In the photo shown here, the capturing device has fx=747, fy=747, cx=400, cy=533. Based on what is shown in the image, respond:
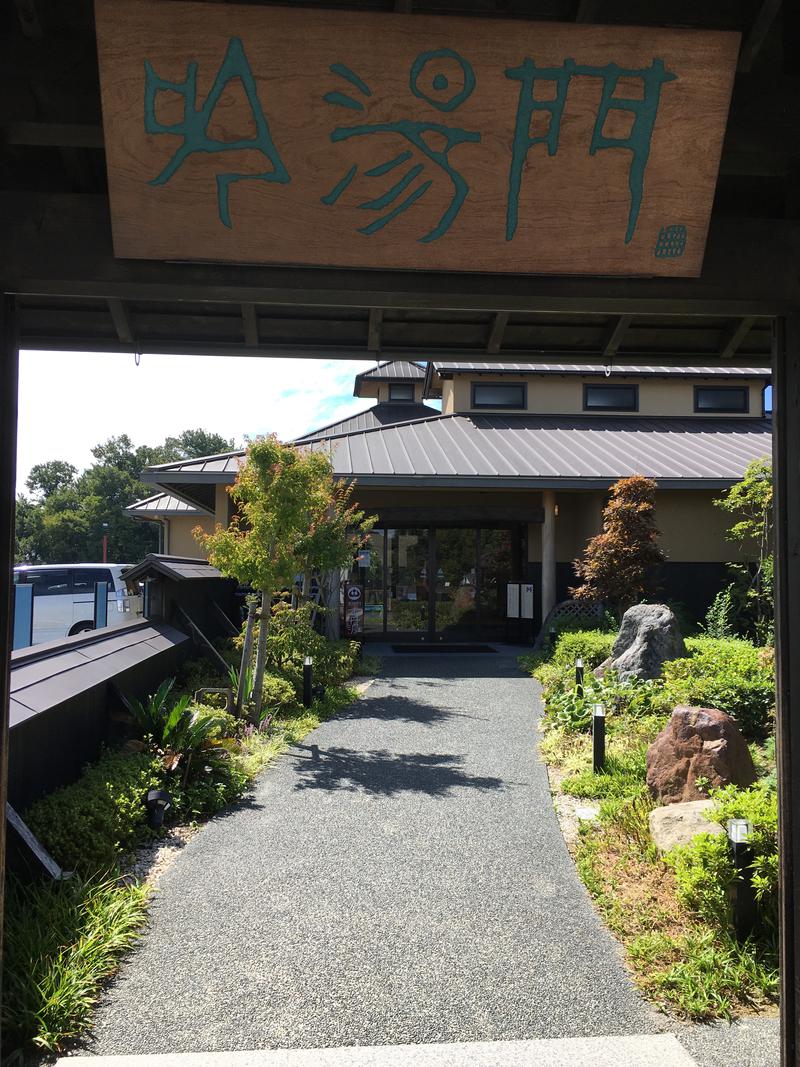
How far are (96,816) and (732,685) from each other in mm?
6366

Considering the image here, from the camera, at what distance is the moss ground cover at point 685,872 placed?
4035 mm

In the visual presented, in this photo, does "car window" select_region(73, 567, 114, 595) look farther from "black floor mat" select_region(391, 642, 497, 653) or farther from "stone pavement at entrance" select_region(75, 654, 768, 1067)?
"stone pavement at entrance" select_region(75, 654, 768, 1067)

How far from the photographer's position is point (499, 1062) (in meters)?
3.43

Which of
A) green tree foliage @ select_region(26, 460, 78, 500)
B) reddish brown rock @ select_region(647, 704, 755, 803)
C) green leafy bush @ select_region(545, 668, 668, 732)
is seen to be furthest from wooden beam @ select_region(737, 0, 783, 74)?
green tree foliage @ select_region(26, 460, 78, 500)

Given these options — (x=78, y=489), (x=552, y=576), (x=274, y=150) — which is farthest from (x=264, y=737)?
(x=78, y=489)

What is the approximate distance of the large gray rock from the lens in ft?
17.0

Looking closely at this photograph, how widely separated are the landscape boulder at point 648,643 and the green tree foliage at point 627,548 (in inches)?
112

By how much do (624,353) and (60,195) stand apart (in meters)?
2.72

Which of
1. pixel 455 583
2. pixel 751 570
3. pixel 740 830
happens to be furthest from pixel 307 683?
pixel 751 570

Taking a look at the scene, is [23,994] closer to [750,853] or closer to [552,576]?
[750,853]

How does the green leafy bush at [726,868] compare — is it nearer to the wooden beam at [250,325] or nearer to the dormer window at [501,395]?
the wooden beam at [250,325]

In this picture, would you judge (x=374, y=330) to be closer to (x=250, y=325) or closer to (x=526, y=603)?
(x=250, y=325)

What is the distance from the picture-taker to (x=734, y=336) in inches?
147

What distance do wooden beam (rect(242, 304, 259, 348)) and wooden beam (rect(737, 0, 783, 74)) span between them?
7.17 feet
